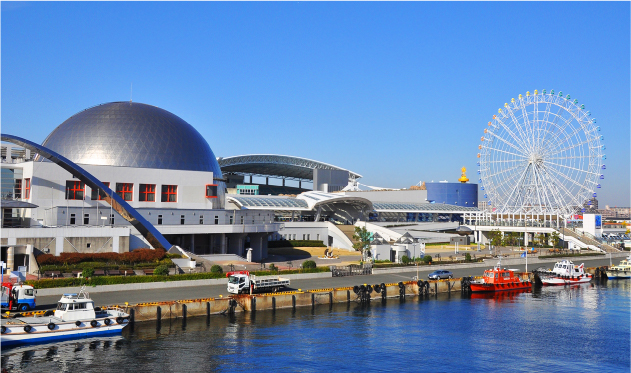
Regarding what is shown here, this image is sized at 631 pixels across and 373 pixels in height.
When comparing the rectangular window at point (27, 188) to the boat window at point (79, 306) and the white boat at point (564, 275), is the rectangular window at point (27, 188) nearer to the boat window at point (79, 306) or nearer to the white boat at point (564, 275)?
the boat window at point (79, 306)

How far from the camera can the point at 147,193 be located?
3110 inches

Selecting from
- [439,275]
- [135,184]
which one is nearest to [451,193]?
[439,275]

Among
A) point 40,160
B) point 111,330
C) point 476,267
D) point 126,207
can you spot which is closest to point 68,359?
point 111,330

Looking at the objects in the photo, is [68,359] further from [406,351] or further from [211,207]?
[211,207]

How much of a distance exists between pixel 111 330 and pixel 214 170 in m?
48.6

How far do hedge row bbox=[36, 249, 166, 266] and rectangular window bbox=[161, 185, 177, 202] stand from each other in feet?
53.1

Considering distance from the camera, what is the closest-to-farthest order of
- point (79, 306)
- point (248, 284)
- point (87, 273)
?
point (79, 306), point (87, 273), point (248, 284)

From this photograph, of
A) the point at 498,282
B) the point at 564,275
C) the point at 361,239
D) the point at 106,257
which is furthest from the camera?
the point at 361,239

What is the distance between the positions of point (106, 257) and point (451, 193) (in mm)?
123133

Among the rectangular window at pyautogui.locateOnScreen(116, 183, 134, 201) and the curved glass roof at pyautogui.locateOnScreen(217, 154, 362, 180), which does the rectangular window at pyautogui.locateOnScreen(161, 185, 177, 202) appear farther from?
the curved glass roof at pyautogui.locateOnScreen(217, 154, 362, 180)

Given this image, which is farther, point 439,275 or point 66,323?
point 439,275

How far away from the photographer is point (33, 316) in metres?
42.4

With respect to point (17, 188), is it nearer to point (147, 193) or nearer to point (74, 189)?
point (74, 189)

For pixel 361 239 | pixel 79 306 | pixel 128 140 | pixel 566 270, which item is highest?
pixel 128 140
